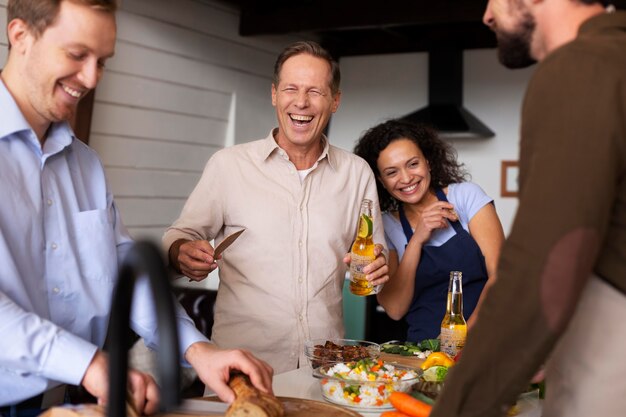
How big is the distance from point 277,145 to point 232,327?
2.11 ft

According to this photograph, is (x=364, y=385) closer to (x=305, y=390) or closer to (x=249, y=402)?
(x=305, y=390)

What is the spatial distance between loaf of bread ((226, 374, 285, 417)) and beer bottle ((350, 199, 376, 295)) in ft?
2.88

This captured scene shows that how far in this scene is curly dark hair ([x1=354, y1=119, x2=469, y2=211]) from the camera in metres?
3.04

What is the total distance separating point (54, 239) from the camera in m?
1.59

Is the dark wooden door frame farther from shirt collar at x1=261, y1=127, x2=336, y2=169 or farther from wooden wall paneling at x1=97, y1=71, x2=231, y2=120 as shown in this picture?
shirt collar at x1=261, y1=127, x2=336, y2=169

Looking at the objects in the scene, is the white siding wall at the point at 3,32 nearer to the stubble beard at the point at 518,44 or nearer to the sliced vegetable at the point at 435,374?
the sliced vegetable at the point at 435,374

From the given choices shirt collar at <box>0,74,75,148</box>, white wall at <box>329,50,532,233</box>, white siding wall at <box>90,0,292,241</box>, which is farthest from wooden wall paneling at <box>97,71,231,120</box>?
shirt collar at <box>0,74,75,148</box>

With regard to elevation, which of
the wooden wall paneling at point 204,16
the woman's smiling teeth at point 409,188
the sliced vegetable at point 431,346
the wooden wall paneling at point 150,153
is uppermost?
the wooden wall paneling at point 204,16

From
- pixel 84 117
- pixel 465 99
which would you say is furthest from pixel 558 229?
pixel 465 99

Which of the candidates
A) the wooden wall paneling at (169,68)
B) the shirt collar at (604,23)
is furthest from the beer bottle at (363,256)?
the wooden wall paneling at (169,68)

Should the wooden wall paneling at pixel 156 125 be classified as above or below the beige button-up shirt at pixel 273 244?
above

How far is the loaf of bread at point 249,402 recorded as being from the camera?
142cm

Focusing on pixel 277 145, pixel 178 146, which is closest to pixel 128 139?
pixel 178 146

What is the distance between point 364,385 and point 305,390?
0.21 m
